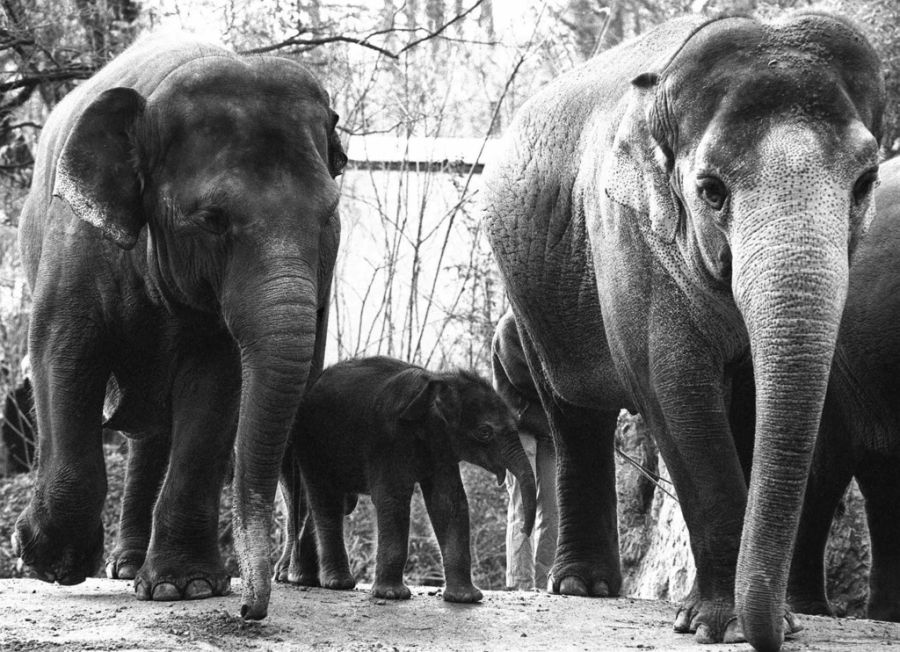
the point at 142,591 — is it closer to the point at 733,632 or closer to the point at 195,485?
the point at 195,485

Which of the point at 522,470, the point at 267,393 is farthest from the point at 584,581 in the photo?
the point at 267,393

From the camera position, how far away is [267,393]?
19.3 feet

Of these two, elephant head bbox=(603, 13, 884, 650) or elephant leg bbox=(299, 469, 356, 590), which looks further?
elephant leg bbox=(299, 469, 356, 590)

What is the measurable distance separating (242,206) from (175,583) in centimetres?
157

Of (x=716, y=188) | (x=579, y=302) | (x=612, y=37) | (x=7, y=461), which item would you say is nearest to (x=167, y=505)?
(x=579, y=302)

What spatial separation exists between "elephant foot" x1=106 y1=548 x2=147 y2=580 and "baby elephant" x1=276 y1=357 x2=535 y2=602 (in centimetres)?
93

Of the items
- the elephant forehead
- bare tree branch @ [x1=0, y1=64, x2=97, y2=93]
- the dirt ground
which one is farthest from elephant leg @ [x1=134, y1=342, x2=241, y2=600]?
bare tree branch @ [x1=0, y1=64, x2=97, y2=93]

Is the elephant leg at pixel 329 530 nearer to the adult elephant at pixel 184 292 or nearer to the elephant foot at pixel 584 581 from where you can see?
the adult elephant at pixel 184 292

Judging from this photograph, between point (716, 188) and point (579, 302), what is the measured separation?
2.03m

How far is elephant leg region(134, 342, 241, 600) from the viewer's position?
669cm

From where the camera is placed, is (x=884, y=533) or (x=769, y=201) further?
(x=884, y=533)

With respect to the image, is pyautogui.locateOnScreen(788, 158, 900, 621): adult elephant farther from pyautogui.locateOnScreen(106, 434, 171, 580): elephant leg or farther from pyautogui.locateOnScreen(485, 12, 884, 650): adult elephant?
pyautogui.locateOnScreen(106, 434, 171, 580): elephant leg

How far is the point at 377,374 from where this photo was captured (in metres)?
7.64

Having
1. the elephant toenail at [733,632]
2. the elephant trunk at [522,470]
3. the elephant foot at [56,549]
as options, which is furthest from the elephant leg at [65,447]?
the elephant toenail at [733,632]
